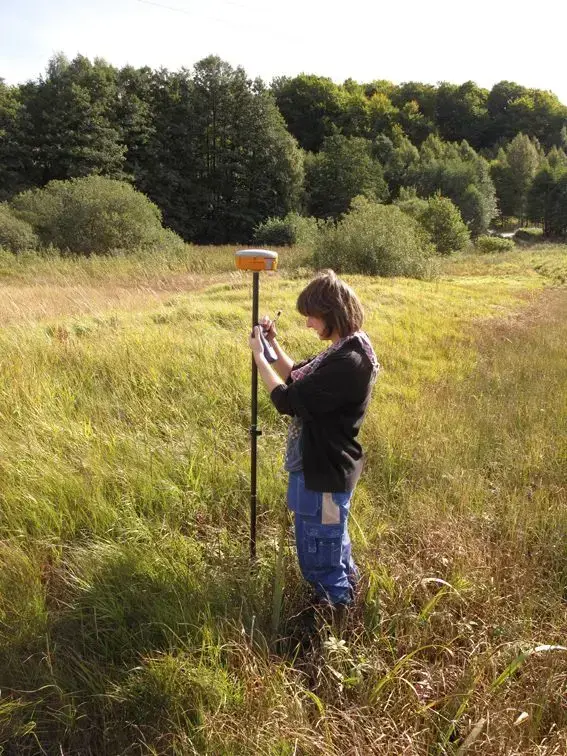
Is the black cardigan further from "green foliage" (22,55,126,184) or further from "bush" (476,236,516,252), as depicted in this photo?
"bush" (476,236,516,252)

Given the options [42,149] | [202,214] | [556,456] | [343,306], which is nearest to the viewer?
[343,306]

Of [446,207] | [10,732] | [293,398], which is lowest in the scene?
[10,732]

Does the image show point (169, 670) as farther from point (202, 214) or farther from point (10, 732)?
point (202, 214)

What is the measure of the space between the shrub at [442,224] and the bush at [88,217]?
19795 millimetres

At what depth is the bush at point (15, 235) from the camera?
1845 cm

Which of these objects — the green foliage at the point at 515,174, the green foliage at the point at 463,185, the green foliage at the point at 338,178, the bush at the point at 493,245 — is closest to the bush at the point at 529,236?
the green foliage at the point at 463,185

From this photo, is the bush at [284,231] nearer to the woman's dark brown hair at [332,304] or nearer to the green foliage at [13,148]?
the green foliage at [13,148]

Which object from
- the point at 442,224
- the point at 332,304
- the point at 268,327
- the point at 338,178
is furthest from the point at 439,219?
the point at 332,304

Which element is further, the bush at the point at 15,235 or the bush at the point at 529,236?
the bush at the point at 529,236

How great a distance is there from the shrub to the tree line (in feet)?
38.2

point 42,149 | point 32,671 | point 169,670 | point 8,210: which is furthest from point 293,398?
point 42,149

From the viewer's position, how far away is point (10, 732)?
5.30 feet

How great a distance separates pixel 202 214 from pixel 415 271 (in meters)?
26.8

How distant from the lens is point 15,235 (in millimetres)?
18641
